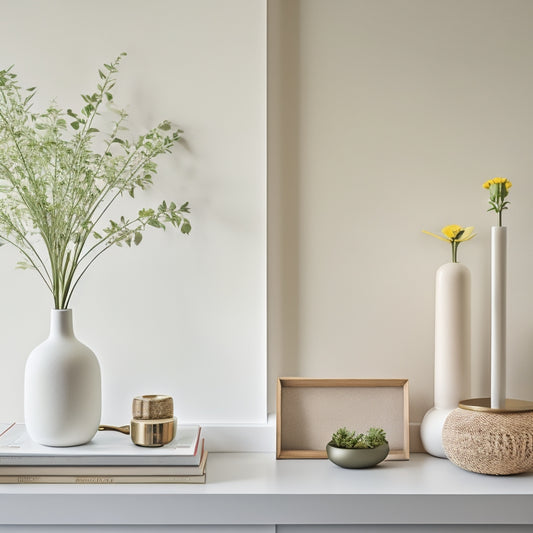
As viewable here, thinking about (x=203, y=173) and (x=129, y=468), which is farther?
(x=203, y=173)

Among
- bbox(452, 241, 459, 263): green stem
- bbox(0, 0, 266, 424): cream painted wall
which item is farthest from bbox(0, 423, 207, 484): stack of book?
bbox(452, 241, 459, 263): green stem

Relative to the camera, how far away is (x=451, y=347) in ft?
4.60

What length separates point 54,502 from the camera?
1.15 m

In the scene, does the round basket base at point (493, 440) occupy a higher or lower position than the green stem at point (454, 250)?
lower

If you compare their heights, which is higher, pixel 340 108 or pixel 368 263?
pixel 340 108

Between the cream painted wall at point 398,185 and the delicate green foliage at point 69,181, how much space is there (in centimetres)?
31

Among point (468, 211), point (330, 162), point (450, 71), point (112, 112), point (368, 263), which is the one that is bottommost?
point (368, 263)

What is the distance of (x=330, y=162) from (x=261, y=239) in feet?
0.83

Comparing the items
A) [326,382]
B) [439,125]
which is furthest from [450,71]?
[326,382]

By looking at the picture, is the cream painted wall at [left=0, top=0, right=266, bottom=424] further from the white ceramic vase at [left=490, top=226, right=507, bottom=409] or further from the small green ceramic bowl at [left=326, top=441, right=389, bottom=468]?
the white ceramic vase at [left=490, top=226, right=507, bottom=409]

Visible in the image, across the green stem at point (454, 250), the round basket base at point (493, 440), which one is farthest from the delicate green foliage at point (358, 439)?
the green stem at point (454, 250)

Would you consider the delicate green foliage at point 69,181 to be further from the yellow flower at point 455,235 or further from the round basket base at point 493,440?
the round basket base at point 493,440

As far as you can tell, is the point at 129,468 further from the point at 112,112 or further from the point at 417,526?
the point at 112,112

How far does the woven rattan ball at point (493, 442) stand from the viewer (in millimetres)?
1225
